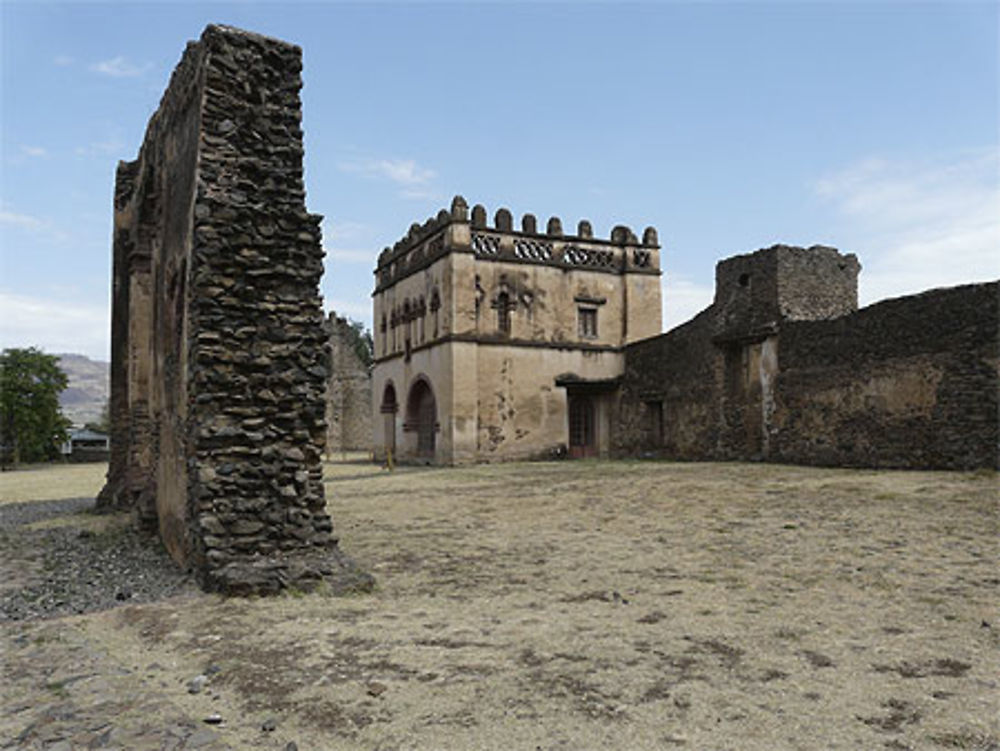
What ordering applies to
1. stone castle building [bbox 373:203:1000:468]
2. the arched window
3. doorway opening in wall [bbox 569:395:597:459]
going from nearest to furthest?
stone castle building [bbox 373:203:1000:468] < the arched window < doorway opening in wall [bbox 569:395:597:459]

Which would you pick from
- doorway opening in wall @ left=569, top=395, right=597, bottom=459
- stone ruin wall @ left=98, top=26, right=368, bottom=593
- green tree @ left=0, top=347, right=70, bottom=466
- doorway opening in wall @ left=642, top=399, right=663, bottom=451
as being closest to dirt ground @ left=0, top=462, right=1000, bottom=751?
stone ruin wall @ left=98, top=26, right=368, bottom=593

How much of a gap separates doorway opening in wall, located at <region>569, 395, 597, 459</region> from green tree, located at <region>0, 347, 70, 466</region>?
73.0 ft

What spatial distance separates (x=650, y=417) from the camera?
74.3 ft

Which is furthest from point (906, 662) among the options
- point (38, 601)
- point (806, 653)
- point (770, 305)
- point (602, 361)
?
point (602, 361)

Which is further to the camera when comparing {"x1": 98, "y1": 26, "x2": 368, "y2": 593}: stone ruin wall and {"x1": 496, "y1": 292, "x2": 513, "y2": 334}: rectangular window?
{"x1": 496, "y1": 292, "x2": 513, "y2": 334}: rectangular window

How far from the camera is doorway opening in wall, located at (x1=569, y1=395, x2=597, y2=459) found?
24.6 meters

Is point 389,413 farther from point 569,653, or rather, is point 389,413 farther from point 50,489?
point 569,653

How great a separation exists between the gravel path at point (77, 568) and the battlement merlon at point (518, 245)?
14.2 m

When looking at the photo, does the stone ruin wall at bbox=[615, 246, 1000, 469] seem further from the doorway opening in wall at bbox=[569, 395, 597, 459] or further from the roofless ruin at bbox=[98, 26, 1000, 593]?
the doorway opening in wall at bbox=[569, 395, 597, 459]

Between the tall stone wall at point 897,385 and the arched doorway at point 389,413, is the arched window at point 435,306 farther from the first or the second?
the tall stone wall at point 897,385

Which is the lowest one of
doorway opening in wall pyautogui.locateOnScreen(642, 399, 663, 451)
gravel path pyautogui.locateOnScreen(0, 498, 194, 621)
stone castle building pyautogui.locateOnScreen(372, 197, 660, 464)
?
gravel path pyautogui.locateOnScreen(0, 498, 194, 621)

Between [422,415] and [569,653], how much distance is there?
2183cm

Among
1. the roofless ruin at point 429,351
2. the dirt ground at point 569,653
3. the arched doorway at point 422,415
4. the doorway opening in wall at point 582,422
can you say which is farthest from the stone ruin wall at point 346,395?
the dirt ground at point 569,653

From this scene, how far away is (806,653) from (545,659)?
1409 mm
